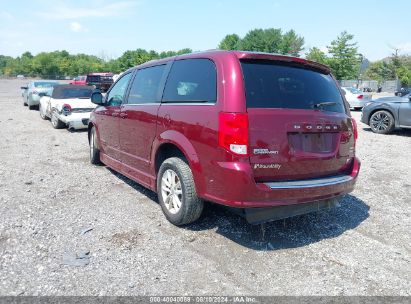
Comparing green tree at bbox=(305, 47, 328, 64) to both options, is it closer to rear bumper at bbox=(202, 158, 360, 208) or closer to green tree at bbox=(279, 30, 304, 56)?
green tree at bbox=(279, 30, 304, 56)

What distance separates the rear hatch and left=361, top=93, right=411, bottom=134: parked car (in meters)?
8.55

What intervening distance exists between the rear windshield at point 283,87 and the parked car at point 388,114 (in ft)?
28.3

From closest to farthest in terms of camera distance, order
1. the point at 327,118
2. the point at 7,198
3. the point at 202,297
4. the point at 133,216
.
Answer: the point at 202,297 < the point at 327,118 < the point at 133,216 < the point at 7,198

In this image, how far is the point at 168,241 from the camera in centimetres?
384

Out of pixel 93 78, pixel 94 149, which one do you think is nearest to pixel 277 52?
pixel 93 78

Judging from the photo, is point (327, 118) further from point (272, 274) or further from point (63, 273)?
point (63, 273)

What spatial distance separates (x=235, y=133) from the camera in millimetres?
3279

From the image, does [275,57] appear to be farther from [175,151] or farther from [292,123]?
[175,151]

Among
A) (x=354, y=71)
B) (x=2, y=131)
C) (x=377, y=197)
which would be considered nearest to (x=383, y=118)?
(x=377, y=197)

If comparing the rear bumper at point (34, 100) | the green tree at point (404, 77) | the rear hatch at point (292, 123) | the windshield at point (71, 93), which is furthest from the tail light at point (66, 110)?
the green tree at point (404, 77)

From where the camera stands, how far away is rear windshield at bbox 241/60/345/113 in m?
3.46

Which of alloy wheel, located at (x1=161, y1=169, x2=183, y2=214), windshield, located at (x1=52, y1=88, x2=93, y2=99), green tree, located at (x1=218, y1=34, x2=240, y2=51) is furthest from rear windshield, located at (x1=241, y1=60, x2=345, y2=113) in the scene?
green tree, located at (x1=218, y1=34, x2=240, y2=51)

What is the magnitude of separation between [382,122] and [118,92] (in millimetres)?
9442

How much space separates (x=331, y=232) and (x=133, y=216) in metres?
2.37
